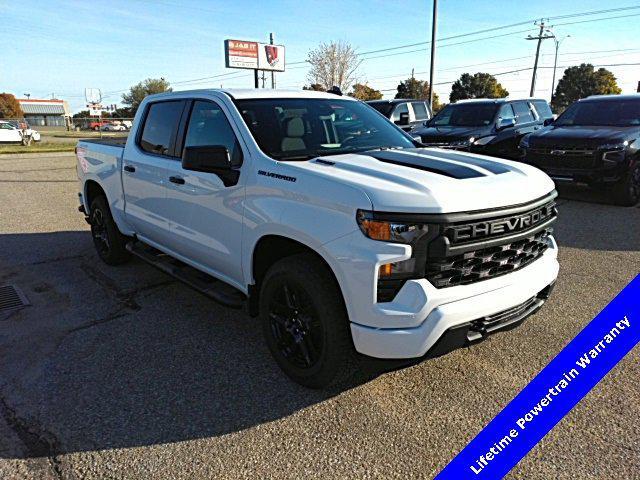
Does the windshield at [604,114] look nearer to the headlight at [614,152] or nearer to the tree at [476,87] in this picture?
the headlight at [614,152]

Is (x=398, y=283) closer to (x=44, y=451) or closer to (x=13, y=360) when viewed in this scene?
(x=44, y=451)

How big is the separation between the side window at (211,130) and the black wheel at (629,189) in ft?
23.9

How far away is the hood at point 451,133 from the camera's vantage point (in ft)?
33.4

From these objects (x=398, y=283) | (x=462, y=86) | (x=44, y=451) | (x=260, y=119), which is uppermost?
(x=462, y=86)

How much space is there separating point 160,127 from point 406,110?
10148 millimetres

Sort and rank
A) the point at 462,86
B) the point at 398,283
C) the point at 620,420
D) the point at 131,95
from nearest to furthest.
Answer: the point at 398,283, the point at 620,420, the point at 462,86, the point at 131,95

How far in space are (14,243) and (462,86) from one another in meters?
66.2

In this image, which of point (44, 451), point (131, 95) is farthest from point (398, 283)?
point (131, 95)

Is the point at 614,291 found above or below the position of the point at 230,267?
below

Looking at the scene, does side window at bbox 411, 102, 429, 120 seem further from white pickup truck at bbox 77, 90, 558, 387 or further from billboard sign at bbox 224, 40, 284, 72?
billboard sign at bbox 224, 40, 284, 72

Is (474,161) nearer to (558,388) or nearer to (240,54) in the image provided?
(558,388)

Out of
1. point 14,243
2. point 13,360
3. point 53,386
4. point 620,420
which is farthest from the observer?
point 14,243

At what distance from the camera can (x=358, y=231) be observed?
245cm

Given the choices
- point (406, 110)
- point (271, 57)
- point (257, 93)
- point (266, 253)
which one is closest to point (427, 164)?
point (266, 253)
